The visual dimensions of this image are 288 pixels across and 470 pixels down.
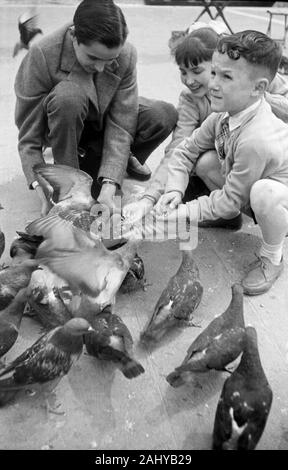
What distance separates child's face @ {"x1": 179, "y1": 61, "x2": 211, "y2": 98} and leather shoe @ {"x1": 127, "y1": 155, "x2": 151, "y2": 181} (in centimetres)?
83

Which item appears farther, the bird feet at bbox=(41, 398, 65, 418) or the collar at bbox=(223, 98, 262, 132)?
the collar at bbox=(223, 98, 262, 132)

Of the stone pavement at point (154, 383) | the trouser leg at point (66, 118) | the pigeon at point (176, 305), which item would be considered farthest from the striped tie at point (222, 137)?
the trouser leg at point (66, 118)

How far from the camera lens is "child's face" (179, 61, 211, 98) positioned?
314cm

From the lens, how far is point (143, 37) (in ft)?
29.9

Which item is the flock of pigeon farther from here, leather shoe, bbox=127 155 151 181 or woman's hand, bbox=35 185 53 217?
leather shoe, bbox=127 155 151 181

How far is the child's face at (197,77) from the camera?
3139 millimetres

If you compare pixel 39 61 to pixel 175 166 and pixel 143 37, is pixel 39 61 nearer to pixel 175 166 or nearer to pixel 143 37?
pixel 175 166

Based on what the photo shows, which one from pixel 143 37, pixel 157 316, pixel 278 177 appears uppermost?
pixel 278 177

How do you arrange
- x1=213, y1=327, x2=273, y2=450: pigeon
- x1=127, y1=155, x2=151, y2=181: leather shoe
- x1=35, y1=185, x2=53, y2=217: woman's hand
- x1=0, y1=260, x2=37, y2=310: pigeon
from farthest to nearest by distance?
x1=127, y1=155, x2=151, y2=181: leather shoe → x1=35, y1=185, x2=53, y2=217: woman's hand → x1=0, y1=260, x2=37, y2=310: pigeon → x1=213, y1=327, x2=273, y2=450: pigeon

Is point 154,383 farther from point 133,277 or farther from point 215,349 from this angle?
point 133,277

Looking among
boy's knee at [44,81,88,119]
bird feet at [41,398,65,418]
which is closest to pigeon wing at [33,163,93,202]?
boy's knee at [44,81,88,119]

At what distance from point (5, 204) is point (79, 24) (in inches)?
54.3

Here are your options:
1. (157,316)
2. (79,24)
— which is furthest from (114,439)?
(79,24)

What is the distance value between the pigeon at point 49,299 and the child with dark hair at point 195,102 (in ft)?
2.95
